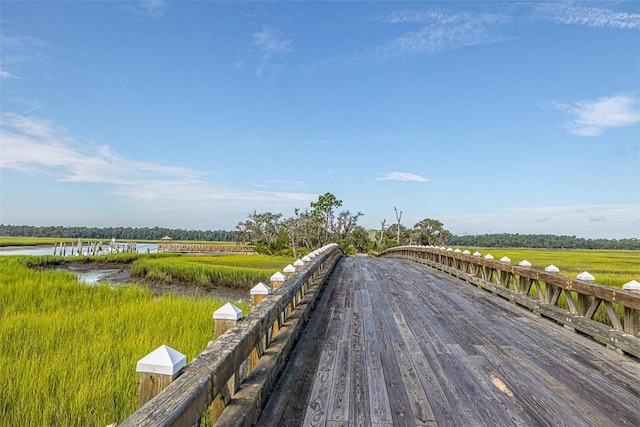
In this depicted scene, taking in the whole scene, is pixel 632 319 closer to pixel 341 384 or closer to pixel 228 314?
pixel 341 384

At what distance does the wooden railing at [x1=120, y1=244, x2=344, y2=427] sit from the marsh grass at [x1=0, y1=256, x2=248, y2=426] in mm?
1716

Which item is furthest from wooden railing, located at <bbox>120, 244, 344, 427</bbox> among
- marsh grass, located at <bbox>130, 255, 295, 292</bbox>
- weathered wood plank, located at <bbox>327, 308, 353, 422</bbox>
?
marsh grass, located at <bbox>130, 255, 295, 292</bbox>

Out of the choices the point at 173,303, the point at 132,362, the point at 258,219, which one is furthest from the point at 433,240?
the point at 132,362

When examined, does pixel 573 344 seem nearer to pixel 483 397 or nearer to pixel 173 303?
pixel 483 397

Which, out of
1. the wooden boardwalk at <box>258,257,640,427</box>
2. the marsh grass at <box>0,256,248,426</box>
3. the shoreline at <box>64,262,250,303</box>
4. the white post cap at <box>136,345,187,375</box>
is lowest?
the shoreline at <box>64,262,250,303</box>

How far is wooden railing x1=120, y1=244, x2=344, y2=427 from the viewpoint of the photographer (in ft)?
4.74

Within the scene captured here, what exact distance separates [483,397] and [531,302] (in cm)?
389

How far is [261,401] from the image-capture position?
2625 millimetres

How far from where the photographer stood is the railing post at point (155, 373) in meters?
1.57

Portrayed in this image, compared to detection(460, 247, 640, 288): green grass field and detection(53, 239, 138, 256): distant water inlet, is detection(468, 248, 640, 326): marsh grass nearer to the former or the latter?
detection(460, 247, 640, 288): green grass field

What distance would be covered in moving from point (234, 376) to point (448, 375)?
1.85m

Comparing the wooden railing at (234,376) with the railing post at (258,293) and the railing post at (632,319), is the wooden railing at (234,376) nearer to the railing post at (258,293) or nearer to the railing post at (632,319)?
the railing post at (258,293)

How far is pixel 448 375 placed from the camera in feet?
10.7

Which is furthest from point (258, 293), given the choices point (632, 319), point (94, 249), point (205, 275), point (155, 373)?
point (94, 249)
